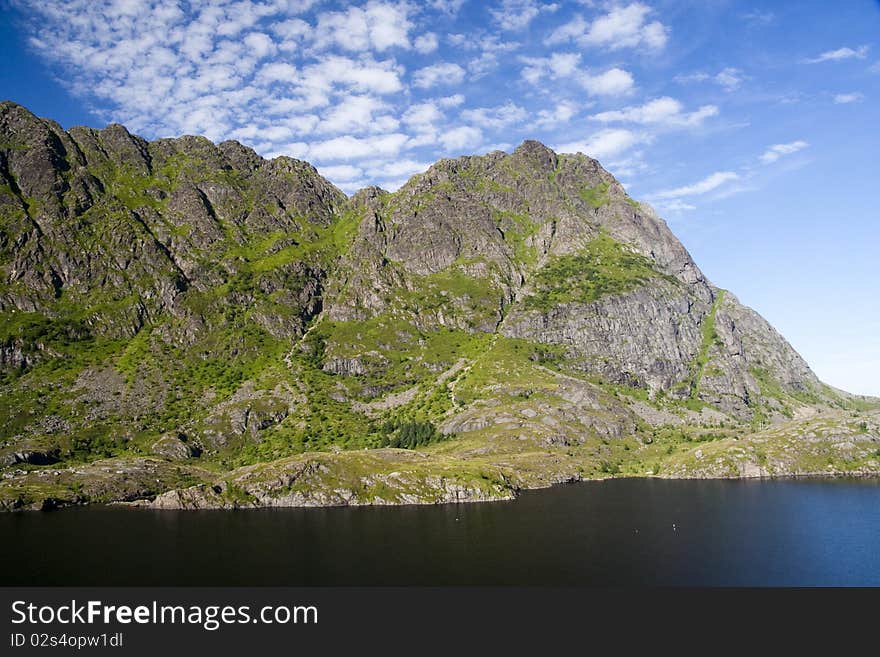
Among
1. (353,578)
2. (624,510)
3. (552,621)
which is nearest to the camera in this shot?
(552,621)

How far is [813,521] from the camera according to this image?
140125 mm

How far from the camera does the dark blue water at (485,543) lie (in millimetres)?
101688

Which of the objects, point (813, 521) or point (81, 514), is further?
point (81, 514)

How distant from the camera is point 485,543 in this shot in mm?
126125

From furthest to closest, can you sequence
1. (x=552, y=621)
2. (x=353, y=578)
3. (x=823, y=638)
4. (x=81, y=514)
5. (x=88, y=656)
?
(x=81, y=514) → (x=353, y=578) → (x=552, y=621) → (x=823, y=638) → (x=88, y=656)

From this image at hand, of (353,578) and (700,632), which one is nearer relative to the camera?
(700,632)

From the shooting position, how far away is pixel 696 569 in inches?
4077

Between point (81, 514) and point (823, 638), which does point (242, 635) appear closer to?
point (823, 638)

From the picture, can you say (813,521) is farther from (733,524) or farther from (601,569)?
(601,569)

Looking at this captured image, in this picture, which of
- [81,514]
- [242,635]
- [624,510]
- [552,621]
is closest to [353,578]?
[242,635]

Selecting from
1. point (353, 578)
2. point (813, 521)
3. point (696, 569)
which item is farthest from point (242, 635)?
point (813, 521)

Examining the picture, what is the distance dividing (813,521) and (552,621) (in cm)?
9474

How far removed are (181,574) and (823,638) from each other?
98.7 m

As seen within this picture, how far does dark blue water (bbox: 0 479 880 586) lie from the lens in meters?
102
